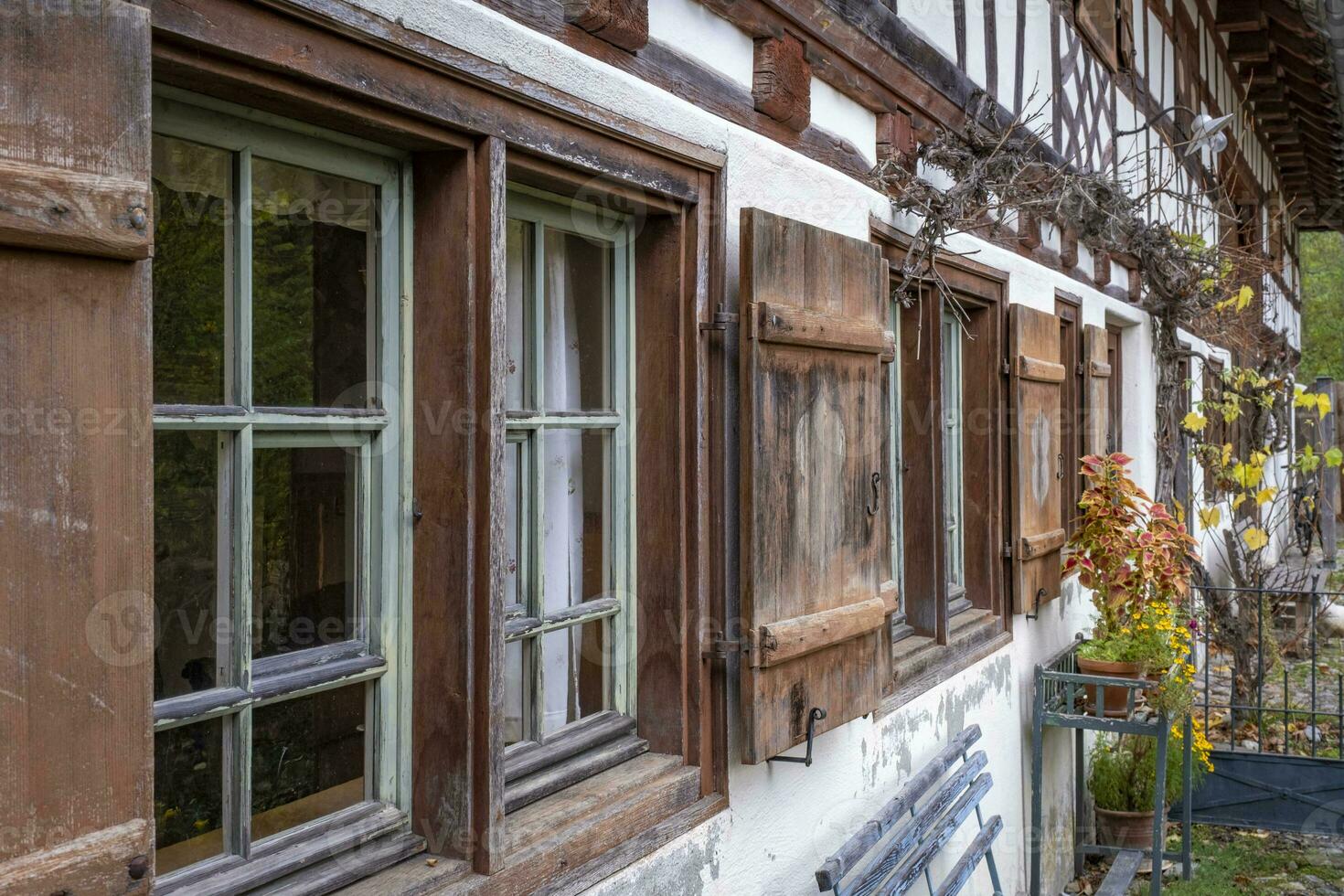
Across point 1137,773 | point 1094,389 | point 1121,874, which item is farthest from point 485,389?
point 1094,389

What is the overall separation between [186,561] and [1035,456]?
13.9 feet

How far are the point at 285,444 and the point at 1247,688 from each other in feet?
22.9

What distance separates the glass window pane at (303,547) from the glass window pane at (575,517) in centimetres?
55

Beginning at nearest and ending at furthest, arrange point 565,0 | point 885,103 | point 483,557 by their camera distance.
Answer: point 483,557, point 565,0, point 885,103

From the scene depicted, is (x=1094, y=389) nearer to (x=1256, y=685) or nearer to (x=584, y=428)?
(x=1256, y=685)

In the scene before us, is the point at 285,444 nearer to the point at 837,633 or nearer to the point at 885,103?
the point at 837,633

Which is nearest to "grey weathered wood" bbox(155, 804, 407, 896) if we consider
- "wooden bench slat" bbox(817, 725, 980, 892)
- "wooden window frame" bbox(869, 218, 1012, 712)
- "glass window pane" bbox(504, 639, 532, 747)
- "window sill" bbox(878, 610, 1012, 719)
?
"glass window pane" bbox(504, 639, 532, 747)

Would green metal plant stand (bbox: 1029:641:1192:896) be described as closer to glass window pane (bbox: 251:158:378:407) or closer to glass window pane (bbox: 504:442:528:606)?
glass window pane (bbox: 504:442:528:606)

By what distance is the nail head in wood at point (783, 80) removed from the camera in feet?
9.75

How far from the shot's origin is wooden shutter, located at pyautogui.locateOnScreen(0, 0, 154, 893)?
1.20 m

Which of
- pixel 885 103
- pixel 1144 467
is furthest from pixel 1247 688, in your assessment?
pixel 885 103

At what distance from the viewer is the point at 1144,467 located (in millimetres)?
7984

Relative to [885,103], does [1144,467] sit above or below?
below

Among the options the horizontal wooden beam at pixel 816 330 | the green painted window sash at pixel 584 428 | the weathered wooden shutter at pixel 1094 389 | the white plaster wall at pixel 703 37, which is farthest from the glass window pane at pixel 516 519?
the weathered wooden shutter at pixel 1094 389
